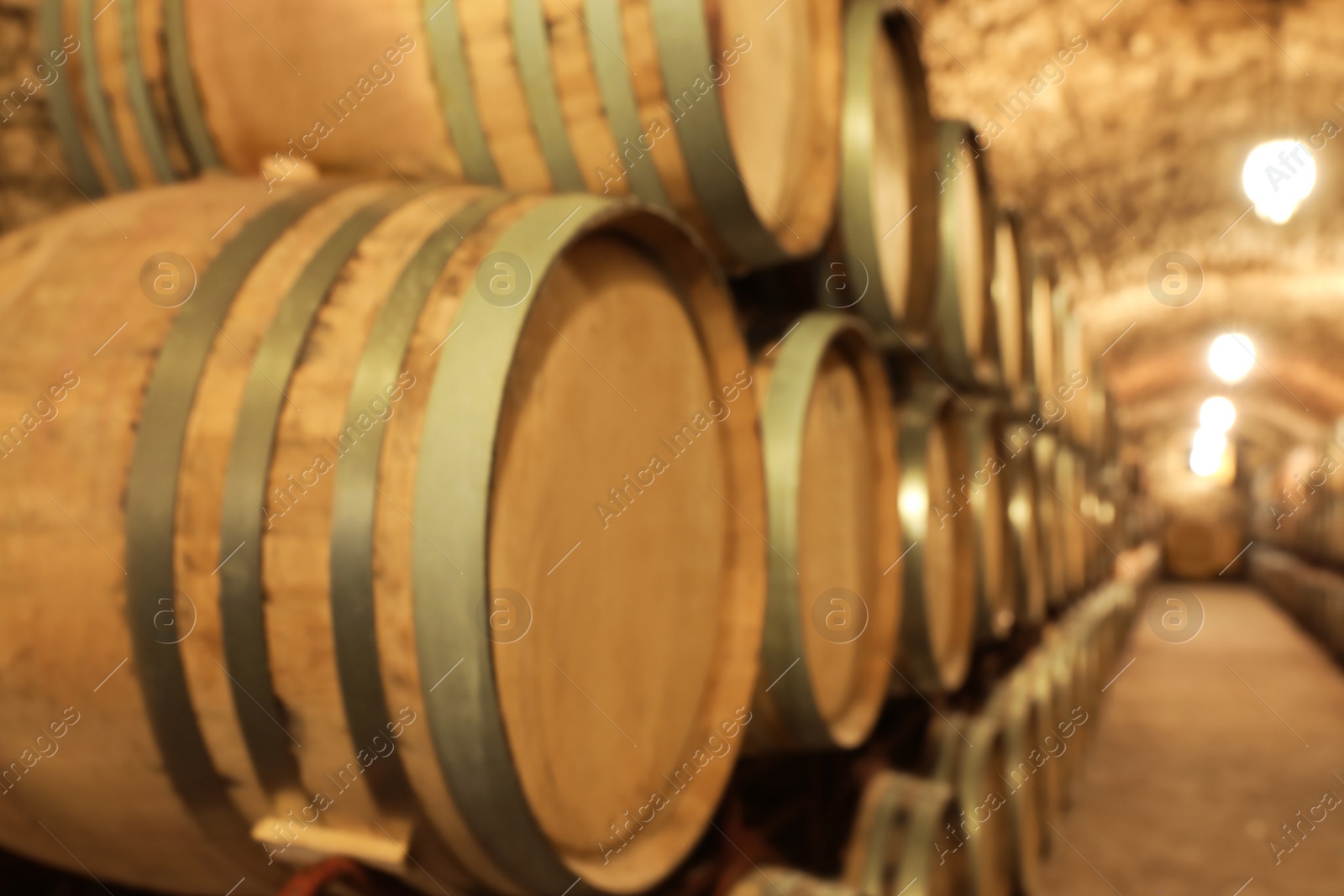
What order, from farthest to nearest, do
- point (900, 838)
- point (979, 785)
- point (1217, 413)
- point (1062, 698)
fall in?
point (1217, 413), point (1062, 698), point (979, 785), point (900, 838)

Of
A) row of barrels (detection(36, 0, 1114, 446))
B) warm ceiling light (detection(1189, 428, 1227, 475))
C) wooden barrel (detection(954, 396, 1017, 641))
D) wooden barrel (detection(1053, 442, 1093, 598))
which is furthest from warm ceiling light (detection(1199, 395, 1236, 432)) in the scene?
row of barrels (detection(36, 0, 1114, 446))

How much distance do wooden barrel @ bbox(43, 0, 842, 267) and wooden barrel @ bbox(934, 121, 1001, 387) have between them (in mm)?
853

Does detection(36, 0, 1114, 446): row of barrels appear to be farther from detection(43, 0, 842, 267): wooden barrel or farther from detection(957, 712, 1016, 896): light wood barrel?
detection(957, 712, 1016, 896): light wood barrel

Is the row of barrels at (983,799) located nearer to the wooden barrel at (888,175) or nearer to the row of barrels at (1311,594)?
the wooden barrel at (888,175)

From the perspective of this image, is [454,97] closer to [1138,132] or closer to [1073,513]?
[1073,513]

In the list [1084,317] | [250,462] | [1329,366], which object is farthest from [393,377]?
[1329,366]

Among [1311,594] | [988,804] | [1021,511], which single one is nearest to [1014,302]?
[1021,511]

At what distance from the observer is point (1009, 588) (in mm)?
3020

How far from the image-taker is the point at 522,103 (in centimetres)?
115

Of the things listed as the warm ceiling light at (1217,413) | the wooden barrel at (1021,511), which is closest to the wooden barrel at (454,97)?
the wooden barrel at (1021,511)

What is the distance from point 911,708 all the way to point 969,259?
4.29ft

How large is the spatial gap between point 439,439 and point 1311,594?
10439mm

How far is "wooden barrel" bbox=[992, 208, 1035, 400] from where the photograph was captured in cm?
304

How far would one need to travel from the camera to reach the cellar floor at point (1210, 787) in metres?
3.40
